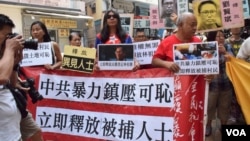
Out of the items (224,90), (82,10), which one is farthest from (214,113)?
(82,10)

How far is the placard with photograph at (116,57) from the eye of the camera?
4.36m

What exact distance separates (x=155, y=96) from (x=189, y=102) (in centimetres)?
43

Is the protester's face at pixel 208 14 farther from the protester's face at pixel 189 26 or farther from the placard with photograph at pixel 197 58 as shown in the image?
the placard with photograph at pixel 197 58

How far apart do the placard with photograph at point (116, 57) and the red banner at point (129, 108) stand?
0.25 ft

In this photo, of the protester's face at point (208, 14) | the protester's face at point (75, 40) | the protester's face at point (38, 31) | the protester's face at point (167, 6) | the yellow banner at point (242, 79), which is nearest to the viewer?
the yellow banner at point (242, 79)

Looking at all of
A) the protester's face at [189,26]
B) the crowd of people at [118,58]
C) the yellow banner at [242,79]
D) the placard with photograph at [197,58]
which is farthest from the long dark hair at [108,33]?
the yellow banner at [242,79]

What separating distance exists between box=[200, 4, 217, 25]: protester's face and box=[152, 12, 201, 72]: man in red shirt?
2.51 feet

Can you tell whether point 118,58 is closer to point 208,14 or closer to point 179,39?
point 179,39

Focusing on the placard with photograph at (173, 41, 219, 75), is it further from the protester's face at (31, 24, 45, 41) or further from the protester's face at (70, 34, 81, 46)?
the protester's face at (70, 34, 81, 46)

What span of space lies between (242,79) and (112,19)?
5.91 feet

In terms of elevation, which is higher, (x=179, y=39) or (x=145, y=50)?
(x=179, y=39)

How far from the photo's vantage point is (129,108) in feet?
13.9

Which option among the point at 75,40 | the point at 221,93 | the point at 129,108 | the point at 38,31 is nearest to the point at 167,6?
the point at 75,40

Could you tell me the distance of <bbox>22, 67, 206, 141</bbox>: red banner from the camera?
3773 mm
